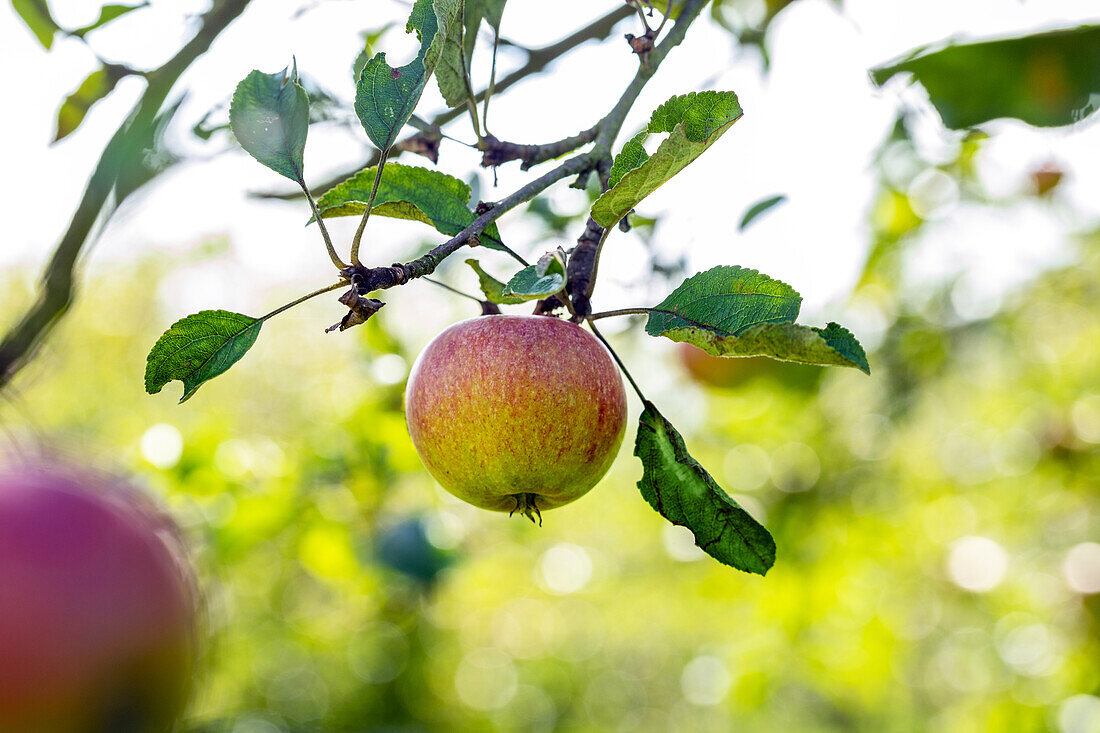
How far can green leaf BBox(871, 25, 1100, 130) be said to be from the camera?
90cm

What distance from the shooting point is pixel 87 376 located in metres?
8.98

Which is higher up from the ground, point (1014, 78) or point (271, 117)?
point (271, 117)

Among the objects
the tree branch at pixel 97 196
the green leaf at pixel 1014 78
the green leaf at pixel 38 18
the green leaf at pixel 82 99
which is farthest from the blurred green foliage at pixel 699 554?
the green leaf at pixel 1014 78

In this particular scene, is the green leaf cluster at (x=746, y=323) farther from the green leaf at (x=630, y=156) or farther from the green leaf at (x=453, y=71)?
the green leaf at (x=453, y=71)

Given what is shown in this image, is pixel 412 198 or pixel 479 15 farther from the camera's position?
Result: pixel 479 15

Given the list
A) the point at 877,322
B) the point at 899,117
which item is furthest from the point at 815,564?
the point at 899,117

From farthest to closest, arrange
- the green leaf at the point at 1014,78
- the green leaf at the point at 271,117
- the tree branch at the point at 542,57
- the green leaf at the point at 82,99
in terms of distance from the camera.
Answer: the tree branch at the point at 542,57 → the green leaf at the point at 82,99 → the green leaf at the point at 1014,78 → the green leaf at the point at 271,117

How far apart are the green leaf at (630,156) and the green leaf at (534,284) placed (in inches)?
4.7

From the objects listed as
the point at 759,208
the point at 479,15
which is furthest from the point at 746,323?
the point at 759,208

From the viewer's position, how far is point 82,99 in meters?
1.18

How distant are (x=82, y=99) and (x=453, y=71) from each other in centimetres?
65

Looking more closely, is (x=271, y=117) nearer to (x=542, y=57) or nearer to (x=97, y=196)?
(x=97, y=196)

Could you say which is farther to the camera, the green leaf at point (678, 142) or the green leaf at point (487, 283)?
the green leaf at point (487, 283)

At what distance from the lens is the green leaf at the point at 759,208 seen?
4.94 ft
